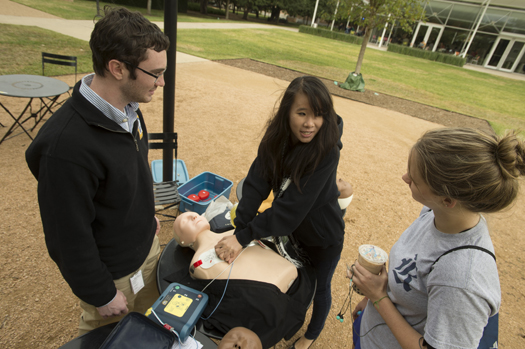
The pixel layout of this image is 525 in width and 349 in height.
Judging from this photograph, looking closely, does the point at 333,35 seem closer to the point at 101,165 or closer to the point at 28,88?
the point at 28,88

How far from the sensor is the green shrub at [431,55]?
2958 centimetres

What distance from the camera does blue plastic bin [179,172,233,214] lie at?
3711 millimetres

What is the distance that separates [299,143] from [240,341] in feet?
3.93

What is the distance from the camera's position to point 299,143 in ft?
6.10

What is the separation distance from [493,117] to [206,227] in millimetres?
14004

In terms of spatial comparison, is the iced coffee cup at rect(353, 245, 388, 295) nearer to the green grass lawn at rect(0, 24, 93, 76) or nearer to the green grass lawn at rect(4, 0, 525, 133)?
the green grass lawn at rect(0, 24, 93, 76)

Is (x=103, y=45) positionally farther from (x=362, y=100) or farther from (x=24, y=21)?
(x=24, y=21)

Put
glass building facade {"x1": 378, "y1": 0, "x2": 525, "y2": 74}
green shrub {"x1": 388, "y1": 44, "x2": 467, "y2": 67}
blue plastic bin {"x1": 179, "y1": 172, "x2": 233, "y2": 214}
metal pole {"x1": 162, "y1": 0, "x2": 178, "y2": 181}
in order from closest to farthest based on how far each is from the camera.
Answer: metal pole {"x1": 162, "y1": 0, "x2": 178, "y2": 181}, blue plastic bin {"x1": 179, "y1": 172, "x2": 233, "y2": 214}, green shrub {"x1": 388, "y1": 44, "x2": 467, "y2": 67}, glass building facade {"x1": 378, "y1": 0, "x2": 525, "y2": 74}

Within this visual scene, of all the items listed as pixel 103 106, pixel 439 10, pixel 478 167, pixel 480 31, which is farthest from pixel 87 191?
pixel 439 10

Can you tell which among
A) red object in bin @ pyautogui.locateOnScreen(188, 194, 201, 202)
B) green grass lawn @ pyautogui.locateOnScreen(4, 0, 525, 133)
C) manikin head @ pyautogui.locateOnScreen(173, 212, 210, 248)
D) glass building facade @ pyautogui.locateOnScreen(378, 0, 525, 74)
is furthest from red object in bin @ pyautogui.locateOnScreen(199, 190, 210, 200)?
glass building facade @ pyautogui.locateOnScreen(378, 0, 525, 74)

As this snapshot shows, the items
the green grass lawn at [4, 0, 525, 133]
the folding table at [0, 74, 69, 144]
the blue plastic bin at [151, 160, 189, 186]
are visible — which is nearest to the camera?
the folding table at [0, 74, 69, 144]

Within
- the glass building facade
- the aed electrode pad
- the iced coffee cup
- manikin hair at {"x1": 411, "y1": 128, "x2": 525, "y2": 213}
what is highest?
the glass building facade

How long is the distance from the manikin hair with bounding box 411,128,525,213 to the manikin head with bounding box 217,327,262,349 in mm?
1149

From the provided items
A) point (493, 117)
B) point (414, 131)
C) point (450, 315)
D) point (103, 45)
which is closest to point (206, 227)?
point (103, 45)
